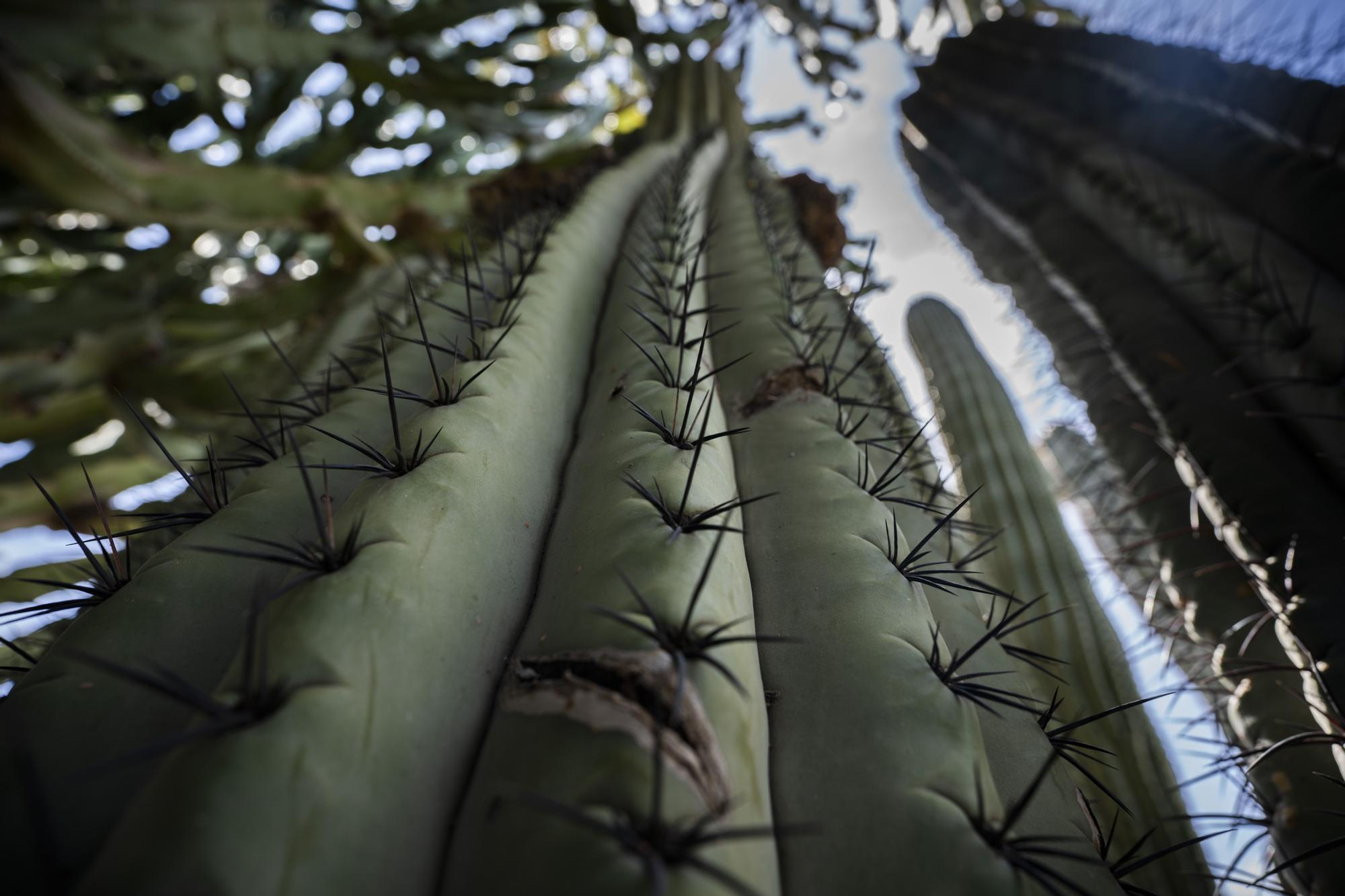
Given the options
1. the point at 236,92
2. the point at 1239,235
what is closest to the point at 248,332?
the point at 236,92

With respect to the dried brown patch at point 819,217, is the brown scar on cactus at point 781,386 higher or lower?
lower

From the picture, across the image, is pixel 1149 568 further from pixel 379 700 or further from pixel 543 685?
pixel 379 700

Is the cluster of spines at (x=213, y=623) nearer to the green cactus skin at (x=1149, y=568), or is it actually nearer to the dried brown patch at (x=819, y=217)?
the dried brown patch at (x=819, y=217)

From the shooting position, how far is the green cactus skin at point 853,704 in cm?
77

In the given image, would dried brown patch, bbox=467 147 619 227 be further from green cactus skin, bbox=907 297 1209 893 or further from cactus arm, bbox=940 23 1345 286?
cactus arm, bbox=940 23 1345 286

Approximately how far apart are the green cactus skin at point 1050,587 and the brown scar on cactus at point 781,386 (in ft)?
1.99

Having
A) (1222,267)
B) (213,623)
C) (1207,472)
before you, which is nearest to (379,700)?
(213,623)

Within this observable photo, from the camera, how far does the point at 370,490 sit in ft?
3.17

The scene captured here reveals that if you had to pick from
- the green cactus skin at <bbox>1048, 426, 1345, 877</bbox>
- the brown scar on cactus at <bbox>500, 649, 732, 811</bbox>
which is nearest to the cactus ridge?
the brown scar on cactus at <bbox>500, 649, 732, 811</bbox>

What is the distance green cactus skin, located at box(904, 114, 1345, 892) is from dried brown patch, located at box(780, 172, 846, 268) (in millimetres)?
879

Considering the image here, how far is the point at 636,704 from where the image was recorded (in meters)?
0.74

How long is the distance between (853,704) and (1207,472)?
1.67 meters

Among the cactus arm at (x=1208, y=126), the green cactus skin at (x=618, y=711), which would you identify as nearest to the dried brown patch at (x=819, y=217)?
the cactus arm at (x=1208, y=126)

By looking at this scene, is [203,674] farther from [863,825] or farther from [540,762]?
[863,825]
